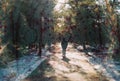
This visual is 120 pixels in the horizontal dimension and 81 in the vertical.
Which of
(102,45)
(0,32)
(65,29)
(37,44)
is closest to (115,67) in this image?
(0,32)

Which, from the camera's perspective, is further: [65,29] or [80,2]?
[65,29]

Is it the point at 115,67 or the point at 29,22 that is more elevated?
the point at 29,22

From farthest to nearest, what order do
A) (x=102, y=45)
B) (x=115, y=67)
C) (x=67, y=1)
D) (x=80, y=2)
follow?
(x=67, y=1), (x=80, y=2), (x=102, y=45), (x=115, y=67)

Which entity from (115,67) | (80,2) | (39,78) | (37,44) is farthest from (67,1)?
(39,78)

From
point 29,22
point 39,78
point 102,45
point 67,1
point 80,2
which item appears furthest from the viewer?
point 67,1

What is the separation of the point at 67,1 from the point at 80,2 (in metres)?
2.89

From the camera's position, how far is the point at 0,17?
17250mm

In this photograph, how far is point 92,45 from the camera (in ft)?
98.3

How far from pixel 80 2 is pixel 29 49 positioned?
1128 centimetres

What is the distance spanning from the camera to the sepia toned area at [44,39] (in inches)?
510

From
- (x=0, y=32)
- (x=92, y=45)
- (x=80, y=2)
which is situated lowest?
(x=92, y=45)

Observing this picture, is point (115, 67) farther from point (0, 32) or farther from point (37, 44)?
point (37, 44)

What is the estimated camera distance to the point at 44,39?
22.5 m

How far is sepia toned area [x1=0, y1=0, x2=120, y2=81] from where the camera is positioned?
12.9 meters
